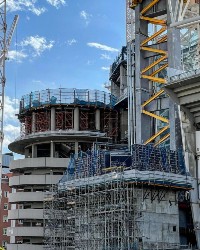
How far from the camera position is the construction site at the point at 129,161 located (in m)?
58.2

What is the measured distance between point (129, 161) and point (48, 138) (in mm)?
35361

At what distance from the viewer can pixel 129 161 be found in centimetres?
6222

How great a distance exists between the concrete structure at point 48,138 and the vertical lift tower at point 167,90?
657 inches

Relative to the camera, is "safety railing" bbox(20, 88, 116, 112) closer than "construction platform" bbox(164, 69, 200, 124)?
No

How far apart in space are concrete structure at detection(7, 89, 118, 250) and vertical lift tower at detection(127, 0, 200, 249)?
16.7 m

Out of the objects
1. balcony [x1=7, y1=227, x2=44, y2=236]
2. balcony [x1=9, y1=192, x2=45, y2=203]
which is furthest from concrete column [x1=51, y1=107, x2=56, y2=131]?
balcony [x1=7, y1=227, x2=44, y2=236]

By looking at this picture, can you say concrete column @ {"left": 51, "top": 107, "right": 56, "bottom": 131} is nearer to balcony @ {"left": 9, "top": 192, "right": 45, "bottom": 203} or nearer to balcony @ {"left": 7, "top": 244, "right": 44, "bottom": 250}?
balcony @ {"left": 9, "top": 192, "right": 45, "bottom": 203}

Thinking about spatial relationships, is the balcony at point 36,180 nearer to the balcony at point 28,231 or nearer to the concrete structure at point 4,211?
the balcony at point 28,231

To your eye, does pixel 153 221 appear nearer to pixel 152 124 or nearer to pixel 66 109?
pixel 152 124

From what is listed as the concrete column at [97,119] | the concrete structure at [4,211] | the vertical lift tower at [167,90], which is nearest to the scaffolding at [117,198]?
the vertical lift tower at [167,90]

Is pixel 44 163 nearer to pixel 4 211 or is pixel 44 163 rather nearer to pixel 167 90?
pixel 167 90

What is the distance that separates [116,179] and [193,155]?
1219 cm

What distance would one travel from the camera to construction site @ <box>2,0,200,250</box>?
58.2 metres

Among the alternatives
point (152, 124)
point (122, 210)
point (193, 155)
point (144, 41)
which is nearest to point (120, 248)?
point (122, 210)
